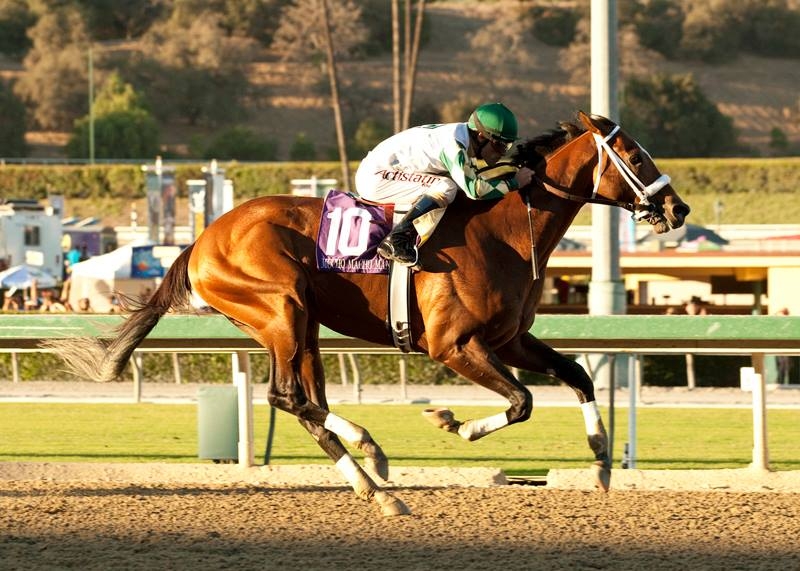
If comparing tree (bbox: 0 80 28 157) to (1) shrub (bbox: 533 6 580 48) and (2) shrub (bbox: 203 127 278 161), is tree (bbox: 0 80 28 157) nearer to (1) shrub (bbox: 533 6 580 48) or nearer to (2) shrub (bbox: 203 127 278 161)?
(2) shrub (bbox: 203 127 278 161)

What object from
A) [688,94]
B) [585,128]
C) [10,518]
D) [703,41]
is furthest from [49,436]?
[703,41]

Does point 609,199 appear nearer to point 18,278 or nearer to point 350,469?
point 350,469

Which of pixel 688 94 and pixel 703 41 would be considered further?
pixel 703 41

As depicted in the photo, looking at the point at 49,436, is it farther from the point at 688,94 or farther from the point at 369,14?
the point at 369,14

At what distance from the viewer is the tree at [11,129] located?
6862 centimetres

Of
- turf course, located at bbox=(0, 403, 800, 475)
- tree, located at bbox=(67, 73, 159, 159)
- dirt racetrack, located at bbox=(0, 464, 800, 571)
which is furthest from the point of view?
tree, located at bbox=(67, 73, 159, 159)

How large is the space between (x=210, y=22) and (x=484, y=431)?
→ 83.0 meters

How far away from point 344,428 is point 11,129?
65.5 metres

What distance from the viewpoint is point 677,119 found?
69438 mm

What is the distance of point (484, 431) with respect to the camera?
6.44 metres

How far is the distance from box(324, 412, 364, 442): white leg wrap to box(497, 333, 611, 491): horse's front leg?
2.54 feet

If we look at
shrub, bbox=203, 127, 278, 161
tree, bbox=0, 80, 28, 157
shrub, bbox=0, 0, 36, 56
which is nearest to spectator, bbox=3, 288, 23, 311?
shrub, bbox=203, 127, 278, 161

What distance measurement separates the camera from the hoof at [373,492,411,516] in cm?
625

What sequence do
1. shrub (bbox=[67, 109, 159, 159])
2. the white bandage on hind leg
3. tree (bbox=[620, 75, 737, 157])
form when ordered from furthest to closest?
tree (bbox=[620, 75, 737, 157]) < shrub (bbox=[67, 109, 159, 159]) < the white bandage on hind leg
